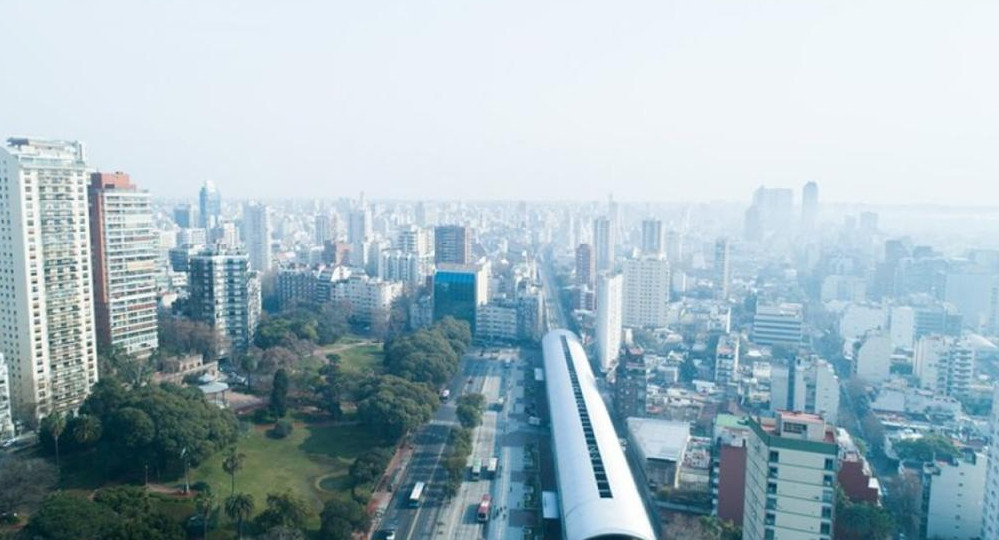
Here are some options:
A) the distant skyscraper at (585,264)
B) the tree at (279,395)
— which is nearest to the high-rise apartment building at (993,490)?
the tree at (279,395)

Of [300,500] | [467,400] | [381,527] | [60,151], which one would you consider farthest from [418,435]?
[60,151]

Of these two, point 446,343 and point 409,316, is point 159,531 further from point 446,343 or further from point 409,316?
point 409,316

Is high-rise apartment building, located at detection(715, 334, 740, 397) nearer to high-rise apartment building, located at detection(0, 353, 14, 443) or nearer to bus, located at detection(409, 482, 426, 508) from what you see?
bus, located at detection(409, 482, 426, 508)

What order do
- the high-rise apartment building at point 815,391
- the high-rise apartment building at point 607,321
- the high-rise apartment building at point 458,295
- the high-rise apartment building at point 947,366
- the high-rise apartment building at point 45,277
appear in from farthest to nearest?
the high-rise apartment building at point 458,295 → the high-rise apartment building at point 607,321 → the high-rise apartment building at point 947,366 → the high-rise apartment building at point 815,391 → the high-rise apartment building at point 45,277

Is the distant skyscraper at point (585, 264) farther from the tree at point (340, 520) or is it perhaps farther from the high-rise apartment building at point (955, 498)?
the tree at point (340, 520)

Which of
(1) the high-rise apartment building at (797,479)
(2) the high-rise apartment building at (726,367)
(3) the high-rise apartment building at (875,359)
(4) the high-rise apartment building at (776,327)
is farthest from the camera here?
(4) the high-rise apartment building at (776,327)

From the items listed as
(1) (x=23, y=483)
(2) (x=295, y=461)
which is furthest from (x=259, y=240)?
(1) (x=23, y=483)
